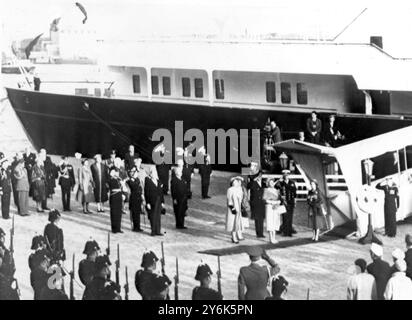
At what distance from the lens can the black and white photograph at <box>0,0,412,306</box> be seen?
346 inches

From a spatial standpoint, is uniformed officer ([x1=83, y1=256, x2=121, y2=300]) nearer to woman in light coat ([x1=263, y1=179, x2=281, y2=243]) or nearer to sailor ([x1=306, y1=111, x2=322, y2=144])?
woman in light coat ([x1=263, y1=179, x2=281, y2=243])

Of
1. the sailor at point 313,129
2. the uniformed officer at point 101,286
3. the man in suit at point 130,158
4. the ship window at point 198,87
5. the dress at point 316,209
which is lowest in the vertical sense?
the uniformed officer at point 101,286

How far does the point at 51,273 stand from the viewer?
8383 millimetres

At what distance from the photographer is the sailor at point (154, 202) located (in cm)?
1036

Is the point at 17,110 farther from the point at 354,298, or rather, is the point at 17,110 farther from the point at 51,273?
the point at 354,298

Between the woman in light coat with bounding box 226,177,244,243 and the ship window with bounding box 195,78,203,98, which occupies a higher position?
the ship window with bounding box 195,78,203,98

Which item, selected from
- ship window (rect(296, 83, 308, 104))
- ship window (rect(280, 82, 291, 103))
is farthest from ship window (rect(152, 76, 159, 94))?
ship window (rect(296, 83, 308, 104))

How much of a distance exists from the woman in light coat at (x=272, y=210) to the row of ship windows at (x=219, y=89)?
317 centimetres

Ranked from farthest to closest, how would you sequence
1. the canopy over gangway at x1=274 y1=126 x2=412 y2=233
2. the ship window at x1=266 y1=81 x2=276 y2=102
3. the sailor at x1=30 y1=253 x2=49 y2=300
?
the ship window at x1=266 y1=81 x2=276 y2=102 → the canopy over gangway at x1=274 y1=126 x2=412 y2=233 → the sailor at x1=30 y1=253 x2=49 y2=300

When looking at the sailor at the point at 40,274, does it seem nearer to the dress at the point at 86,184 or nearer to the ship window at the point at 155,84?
the dress at the point at 86,184

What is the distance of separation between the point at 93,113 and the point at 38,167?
243cm

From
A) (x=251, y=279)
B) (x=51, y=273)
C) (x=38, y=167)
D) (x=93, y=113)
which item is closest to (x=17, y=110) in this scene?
(x=93, y=113)

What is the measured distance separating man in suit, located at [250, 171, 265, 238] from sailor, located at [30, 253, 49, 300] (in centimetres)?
325

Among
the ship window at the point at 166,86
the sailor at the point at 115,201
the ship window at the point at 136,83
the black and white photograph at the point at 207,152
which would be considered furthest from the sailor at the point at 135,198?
the ship window at the point at 136,83
